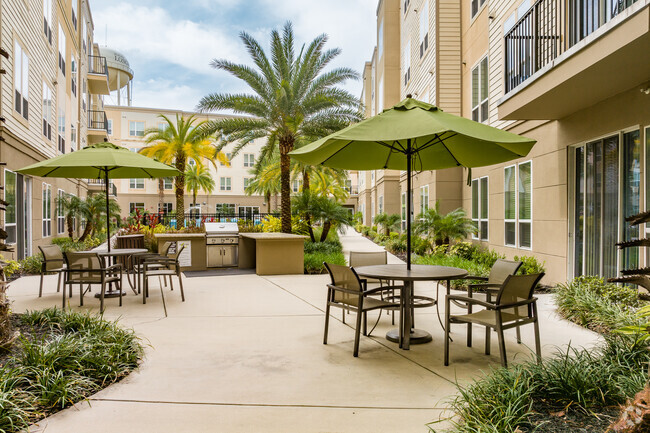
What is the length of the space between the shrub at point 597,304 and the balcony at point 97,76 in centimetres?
3026

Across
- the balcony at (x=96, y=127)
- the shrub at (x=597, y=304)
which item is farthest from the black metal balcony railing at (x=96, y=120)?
the shrub at (x=597, y=304)

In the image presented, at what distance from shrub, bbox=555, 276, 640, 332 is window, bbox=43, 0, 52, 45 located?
2015 centimetres

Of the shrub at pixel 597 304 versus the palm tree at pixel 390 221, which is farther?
the palm tree at pixel 390 221

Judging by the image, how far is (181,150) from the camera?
81.6 feet

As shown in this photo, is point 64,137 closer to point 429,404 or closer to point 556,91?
point 556,91

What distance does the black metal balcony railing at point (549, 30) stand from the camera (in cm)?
775

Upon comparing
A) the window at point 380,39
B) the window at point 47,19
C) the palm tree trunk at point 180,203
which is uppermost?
the window at point 380,39

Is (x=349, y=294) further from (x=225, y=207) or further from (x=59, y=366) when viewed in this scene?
(x=225, y=207)

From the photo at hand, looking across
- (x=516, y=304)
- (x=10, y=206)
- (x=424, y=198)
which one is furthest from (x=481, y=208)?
(x=10, y=206)

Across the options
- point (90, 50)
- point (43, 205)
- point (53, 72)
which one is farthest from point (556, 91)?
point (90, 50)

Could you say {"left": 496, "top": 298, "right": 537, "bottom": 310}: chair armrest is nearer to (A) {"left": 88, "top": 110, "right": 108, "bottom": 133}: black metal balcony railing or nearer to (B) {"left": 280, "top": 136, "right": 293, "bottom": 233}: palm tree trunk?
(B) {"left": 280, "top": 136, "right": 293, "bottom": 233}: palm tree trunk

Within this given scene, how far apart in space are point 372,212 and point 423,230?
2339 centimetres

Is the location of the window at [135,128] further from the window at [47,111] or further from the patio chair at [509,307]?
the patio chair at [509,307]

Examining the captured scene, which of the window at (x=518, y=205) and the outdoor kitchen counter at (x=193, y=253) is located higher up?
the window at (x=518, y=205)
